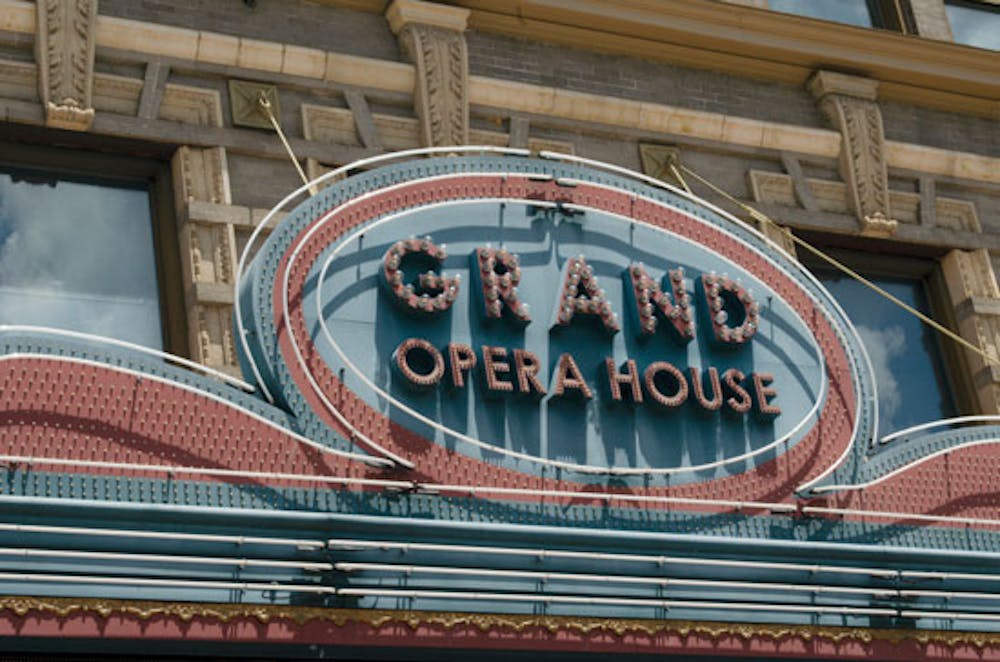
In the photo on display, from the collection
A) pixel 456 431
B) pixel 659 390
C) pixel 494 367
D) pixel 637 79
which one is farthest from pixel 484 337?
pixel 637 79

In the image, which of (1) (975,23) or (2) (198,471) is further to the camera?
(1) (975,23)

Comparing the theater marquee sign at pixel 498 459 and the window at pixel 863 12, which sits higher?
the window at pixel 863 12

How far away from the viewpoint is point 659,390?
1361 centimetres

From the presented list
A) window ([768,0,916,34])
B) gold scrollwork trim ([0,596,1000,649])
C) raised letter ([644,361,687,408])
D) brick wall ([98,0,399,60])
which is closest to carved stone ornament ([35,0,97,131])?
brick wall ([98,0,399,60])

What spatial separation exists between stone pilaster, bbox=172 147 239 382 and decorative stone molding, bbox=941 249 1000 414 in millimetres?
8439

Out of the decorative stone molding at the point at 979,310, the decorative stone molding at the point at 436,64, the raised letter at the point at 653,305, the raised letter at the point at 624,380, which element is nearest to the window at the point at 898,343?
the decorative stone molding at the point at 979,310

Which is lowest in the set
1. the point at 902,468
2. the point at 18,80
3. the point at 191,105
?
the point at 902,468

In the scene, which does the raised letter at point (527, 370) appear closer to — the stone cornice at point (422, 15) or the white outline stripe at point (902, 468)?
the white outline stripe at point (902, 468)

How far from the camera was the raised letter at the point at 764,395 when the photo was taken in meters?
13.9

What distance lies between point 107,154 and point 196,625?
20.8ft

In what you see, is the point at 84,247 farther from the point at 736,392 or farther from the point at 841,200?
the point at 841,200

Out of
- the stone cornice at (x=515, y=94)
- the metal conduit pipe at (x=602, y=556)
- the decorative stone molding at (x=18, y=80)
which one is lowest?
the metal conduit pipe at (x=602, y=556)

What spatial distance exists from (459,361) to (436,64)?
4.83 meters

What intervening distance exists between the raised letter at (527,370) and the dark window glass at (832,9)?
7921 mm
